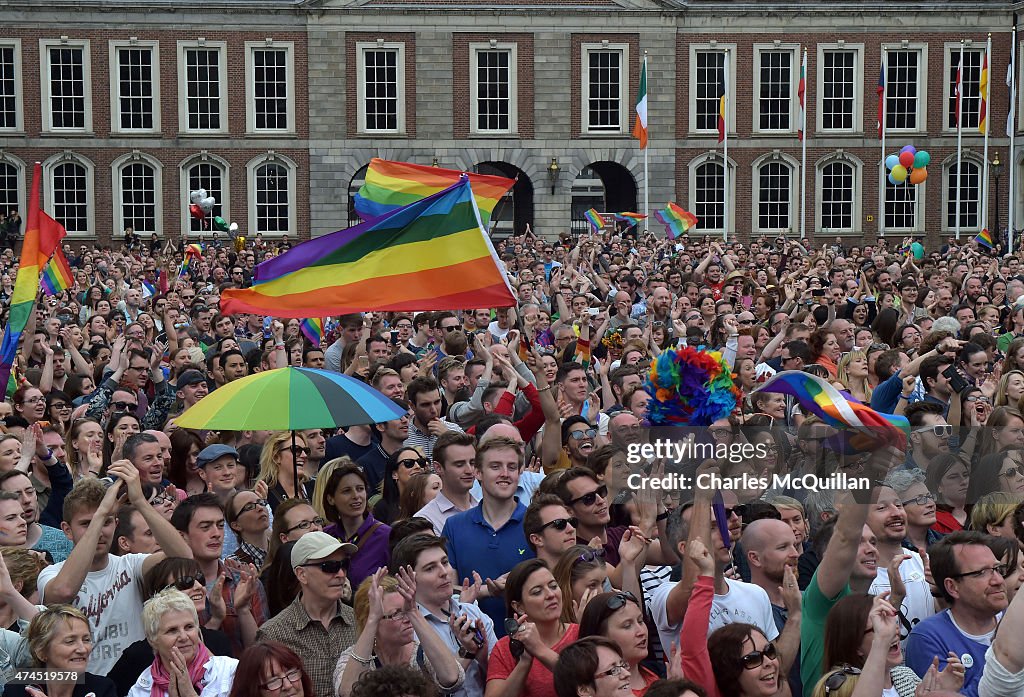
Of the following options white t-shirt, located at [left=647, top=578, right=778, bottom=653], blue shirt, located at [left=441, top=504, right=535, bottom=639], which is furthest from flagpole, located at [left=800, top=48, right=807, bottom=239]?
white t-shirt, located at [left=647, top=578, right=778, bottom=653]

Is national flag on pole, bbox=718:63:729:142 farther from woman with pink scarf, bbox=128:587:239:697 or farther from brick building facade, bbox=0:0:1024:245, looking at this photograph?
woman with pink scarf, bbox=128:587:239:697

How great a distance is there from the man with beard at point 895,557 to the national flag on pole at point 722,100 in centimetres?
3635

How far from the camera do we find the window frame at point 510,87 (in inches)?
1816

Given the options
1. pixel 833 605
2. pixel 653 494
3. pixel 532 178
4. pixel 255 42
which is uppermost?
pixel 255 42

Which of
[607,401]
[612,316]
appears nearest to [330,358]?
[607,401]

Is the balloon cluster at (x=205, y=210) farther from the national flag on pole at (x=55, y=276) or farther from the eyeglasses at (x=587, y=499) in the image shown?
the eyeglasses at (x=587, y=499)

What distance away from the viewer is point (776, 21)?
1815 inches

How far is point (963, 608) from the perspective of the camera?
600 centimetres

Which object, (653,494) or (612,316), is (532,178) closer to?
(612,316)

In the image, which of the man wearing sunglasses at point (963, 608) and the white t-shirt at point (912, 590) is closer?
the man wearing sunglasses at point (963, 608)

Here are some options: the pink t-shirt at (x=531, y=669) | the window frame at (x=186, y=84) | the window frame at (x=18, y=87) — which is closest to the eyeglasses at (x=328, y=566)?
the pink t-shirt at (x=531, y=669)

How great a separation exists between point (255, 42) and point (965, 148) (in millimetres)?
22168

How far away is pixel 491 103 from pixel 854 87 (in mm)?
11357

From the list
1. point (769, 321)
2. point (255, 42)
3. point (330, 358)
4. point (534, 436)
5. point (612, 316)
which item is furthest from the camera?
point (255, 42)
